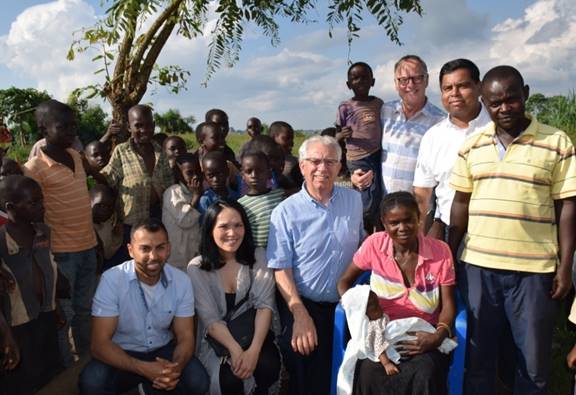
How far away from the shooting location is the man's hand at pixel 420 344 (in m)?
2.80

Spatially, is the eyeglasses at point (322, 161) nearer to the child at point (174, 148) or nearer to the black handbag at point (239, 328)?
the black handbag at point (239, 328)

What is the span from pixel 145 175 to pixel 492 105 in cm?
276

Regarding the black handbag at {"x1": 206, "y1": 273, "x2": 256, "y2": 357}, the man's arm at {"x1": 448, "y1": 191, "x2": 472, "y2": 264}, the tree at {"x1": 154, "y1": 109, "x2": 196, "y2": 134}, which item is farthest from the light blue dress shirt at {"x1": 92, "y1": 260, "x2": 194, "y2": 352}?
the tree at {"x1": 154, "y1": 109, "x2": 196, "y2": 134}

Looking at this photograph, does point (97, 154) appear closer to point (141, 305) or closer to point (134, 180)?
point (134, 180)

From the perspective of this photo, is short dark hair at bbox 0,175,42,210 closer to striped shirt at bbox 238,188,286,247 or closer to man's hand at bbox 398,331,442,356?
striped shirt at bbox 238,188,286,247

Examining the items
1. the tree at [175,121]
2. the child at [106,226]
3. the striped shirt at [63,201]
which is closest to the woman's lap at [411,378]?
the striped shirt at [63,201]

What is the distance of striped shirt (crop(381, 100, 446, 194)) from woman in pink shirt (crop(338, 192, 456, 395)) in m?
1.01

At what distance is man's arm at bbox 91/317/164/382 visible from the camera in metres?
2.95

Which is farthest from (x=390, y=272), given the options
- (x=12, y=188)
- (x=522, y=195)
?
(x=12, y=188)

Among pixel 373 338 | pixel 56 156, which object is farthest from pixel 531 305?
pixel 56 156

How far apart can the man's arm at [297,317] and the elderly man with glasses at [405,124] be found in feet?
3.15

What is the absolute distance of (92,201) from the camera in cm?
434

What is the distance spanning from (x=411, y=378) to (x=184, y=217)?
198 centimetres

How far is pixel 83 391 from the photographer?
2.95 meters
